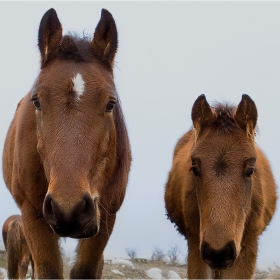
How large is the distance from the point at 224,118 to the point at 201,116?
0.28 meters

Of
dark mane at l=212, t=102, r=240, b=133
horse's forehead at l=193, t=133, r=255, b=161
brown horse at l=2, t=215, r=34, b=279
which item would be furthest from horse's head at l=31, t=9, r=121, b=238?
brown horse at l=2, t=215, r=34, b=279

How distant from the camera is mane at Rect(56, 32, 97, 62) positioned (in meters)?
5.40

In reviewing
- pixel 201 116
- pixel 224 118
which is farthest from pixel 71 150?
pixel 224 118

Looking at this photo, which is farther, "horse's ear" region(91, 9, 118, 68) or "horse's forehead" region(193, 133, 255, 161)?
"horse's forehead" region(193, 133, 255, 161)

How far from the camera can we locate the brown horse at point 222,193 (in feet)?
18.5

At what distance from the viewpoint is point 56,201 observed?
406 centimetres

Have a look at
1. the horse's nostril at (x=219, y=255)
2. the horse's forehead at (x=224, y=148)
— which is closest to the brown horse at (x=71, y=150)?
the horse's forehead at (x=224, y=148)

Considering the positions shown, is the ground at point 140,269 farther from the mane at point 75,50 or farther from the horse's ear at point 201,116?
the mane at point 75,50

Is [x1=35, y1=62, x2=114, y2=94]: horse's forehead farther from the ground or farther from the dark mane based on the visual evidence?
the ground

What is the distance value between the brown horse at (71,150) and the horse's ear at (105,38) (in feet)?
0.03

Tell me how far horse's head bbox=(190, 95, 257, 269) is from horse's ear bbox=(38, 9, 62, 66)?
77.4 inches

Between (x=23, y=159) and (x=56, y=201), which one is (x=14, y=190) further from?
(x=56, y=201)

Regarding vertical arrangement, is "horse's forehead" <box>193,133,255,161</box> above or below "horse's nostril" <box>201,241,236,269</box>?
above

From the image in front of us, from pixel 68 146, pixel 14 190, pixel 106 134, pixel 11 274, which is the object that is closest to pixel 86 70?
pixel 106 134
